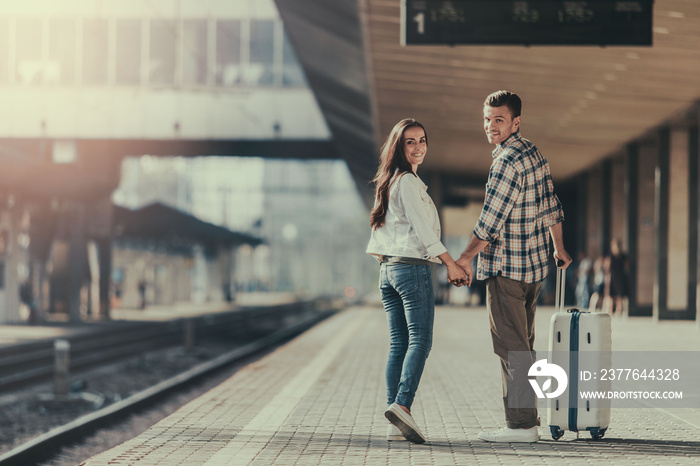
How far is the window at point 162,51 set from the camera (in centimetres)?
3469

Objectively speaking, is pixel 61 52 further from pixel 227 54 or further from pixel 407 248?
pixel 407 248

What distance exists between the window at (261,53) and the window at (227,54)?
47 centimetres

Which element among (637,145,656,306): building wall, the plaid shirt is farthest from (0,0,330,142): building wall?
the plaid shirt

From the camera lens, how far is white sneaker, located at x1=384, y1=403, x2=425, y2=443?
5406 mm

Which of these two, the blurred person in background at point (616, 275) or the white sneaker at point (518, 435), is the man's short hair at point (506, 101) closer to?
the white sneaker at point (518, 435)

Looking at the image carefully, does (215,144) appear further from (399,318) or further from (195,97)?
(399,318)

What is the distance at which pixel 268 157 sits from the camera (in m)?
36.0

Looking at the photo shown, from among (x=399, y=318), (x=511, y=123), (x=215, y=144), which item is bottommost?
(x=399, y=318)

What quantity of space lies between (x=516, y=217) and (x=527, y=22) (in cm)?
487

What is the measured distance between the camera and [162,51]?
116 feet

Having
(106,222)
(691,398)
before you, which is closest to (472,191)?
(106,222)

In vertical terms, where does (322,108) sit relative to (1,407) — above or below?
above

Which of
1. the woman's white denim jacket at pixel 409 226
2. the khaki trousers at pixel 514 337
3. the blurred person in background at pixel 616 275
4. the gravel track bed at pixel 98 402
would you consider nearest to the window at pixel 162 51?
the gravel track bed at pixel 98 402

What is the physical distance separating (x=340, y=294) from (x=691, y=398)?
8628 centimetres
